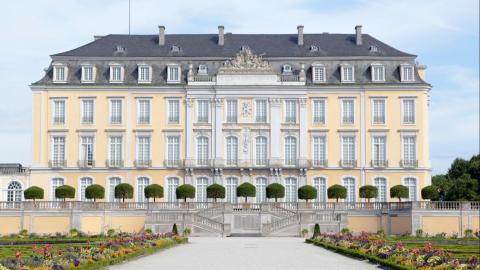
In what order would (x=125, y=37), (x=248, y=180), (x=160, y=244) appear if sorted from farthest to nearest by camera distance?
(x=125, y=37) < (x=248, y=180) < (x=160, y=244)

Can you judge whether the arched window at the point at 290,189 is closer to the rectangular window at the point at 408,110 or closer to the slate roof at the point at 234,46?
the rectangular window at the point at 408,110

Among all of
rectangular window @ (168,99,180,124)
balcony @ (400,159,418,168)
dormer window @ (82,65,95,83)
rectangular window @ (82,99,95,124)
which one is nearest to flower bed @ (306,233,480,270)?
balcony @ (400,159,418,168)

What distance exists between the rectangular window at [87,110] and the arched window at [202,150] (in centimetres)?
681

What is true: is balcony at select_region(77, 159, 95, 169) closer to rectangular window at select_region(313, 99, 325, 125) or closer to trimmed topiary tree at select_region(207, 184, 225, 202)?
trimmed topiary tree at select_region(207, 184, 225, 202)

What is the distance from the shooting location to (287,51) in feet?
184

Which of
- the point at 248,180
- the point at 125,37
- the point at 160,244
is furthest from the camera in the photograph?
the point at 125,37

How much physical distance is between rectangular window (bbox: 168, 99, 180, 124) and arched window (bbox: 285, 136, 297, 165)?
696cm

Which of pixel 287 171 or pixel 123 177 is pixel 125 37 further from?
pixel 287 171

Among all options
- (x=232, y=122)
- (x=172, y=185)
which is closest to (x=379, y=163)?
(x=232, y=122)

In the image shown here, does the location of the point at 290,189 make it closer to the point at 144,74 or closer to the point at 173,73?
the point at 173,73

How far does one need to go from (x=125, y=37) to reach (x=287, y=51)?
1053 cm

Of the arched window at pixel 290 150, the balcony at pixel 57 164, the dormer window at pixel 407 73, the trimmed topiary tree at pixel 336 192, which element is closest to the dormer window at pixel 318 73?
the arched window at pixel 290 150

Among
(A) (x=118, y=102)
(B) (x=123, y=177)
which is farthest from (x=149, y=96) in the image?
(B) (x=123, y=177)

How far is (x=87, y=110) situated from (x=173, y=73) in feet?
19.0
